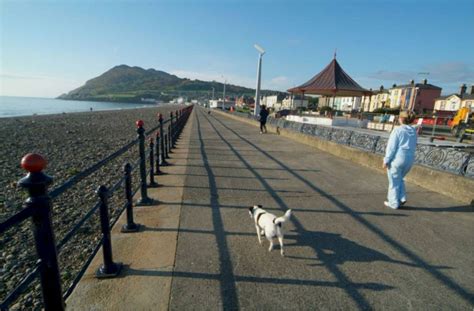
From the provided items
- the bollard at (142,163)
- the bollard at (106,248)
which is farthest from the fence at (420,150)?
the bollard at (106,248)

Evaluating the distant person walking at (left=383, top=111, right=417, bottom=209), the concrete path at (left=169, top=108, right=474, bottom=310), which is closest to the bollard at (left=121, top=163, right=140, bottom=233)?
the concrete path at (left=169, top=108, right=474, bottom=310)

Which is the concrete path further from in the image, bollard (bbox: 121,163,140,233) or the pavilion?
the pavilion

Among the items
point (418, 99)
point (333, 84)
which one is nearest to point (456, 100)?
point (418, 99)

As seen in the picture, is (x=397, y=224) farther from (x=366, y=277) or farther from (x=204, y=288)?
(x=204, y=288)

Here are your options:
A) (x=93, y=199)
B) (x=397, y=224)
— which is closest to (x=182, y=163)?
(x=93, y=199)

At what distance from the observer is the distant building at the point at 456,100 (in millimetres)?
59850

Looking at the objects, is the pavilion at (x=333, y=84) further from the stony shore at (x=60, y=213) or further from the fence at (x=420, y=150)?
the stony shore at (x=60, y=213)

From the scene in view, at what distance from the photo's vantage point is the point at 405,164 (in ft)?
13.2

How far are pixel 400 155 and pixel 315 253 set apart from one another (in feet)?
7.76

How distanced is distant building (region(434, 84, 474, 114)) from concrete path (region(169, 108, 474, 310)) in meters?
70.8

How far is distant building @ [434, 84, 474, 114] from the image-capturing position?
59850mm

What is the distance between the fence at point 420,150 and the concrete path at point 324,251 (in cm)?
63

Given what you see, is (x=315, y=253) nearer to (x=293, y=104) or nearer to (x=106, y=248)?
(x=106, y=248)

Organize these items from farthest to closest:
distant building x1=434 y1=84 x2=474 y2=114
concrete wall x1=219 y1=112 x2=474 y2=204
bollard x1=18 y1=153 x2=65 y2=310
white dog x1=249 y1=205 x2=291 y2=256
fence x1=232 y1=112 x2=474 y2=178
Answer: distant building x1=434 y1=84 x2=474 y2=114 < fence x1=232 y1=112 x2=474 y2=178 < concrete wall x1=219 y1=112 x2=474 y2=204 < white dog x1=249 y1=205 x2=291 y2=256 < bollard x1=18 y1=153 x2=65 y2=310
